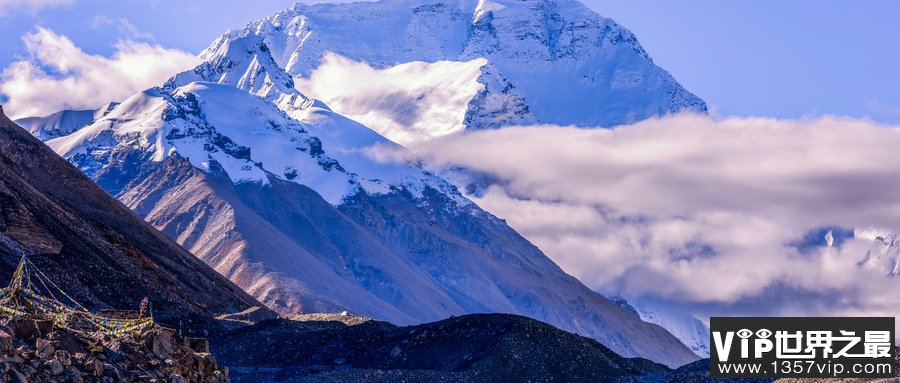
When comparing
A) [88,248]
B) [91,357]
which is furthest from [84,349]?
[88,248]

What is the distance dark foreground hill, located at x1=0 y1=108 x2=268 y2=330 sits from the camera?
102 metres

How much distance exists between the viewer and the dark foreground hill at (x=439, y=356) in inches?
2813

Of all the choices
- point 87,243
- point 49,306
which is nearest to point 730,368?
point 49,306

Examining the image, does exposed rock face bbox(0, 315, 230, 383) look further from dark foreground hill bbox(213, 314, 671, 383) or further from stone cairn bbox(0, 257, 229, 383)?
dark foreground hill bbox(213, 314, 671, 383)

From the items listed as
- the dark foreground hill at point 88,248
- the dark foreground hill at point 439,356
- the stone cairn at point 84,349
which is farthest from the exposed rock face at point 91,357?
the dark foreground hill at point 88,248

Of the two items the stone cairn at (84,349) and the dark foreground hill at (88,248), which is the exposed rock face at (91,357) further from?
the dark foreground hill at (88,248)

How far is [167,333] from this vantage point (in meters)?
43.4

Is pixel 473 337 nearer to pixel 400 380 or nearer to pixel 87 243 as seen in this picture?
pixel 400 380

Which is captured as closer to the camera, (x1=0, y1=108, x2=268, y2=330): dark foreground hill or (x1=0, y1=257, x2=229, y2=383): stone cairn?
(x1=0, y1=257, x2=229, y2=383): stone cairn

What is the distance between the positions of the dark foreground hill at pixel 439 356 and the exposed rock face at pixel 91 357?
24.3 meters

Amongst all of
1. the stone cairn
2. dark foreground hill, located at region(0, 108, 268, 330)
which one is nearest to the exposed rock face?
the stone cairn

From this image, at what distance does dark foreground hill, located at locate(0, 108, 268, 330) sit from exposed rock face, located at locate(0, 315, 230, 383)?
48642mm

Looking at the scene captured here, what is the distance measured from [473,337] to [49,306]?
34264 mm

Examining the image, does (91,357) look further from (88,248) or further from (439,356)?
(88,248)
